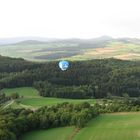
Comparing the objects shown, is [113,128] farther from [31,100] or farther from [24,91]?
[24,91]

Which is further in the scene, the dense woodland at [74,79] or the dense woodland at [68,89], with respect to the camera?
the dense woodland at [74,79]

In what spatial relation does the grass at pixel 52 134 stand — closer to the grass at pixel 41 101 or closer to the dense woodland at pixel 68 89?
the dense woodland at pixel 68 89

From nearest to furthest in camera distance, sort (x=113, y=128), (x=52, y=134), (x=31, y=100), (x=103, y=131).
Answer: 1. (x=103, y=131)
2. (x=113, y=128)
3. (x=52, y=134)
4. (x=31, y=100)

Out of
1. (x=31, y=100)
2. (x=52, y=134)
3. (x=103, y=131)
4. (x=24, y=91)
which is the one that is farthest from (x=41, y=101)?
(x=103, y=131)

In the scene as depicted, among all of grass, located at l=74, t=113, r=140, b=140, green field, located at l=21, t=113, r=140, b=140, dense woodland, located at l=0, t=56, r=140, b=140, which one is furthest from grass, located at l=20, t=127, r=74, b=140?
grass, located at l=74, t=113, r=140, b=140

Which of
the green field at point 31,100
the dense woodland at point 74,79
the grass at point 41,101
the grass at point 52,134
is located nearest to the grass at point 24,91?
the green field at point 31,100

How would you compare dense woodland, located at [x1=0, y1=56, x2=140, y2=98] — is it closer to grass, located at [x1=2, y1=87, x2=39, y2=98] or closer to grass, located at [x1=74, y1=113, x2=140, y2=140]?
grass, located at [x1=2, y1=87, x2=39, y2=98]

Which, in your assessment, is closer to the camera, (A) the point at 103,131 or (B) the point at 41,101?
(A) the point at 103,131
